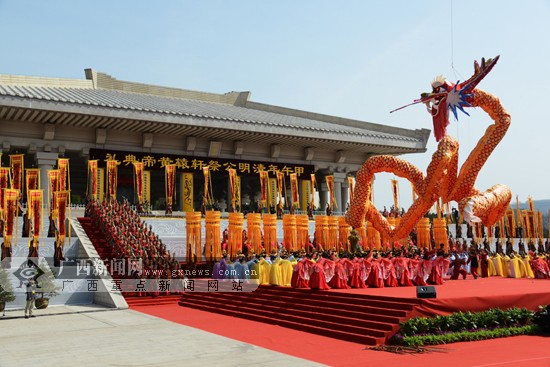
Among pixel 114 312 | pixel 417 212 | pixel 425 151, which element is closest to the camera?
pixel 114 312

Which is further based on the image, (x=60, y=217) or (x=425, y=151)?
(x=425, y=151)

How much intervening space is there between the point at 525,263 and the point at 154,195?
20.4 m

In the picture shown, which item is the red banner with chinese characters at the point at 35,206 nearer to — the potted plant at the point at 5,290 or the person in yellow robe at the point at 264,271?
the potted plant at the point at 5,290

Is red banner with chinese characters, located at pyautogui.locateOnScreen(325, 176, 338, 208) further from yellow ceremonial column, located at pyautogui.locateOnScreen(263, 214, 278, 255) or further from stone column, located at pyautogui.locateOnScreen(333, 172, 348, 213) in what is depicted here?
yellow ceremonial column, located at pyautogui.locateOnScreen(263, 214, 278, 255)

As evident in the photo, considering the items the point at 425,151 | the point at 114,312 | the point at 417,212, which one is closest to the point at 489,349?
the point at 417,212

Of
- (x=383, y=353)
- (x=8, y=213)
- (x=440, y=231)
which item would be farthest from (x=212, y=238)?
(x=383, y=353)

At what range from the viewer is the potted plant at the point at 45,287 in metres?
12.7

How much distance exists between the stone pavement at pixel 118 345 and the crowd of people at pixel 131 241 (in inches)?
98.2

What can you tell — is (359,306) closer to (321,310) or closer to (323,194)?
(321,310)

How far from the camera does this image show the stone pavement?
715 centimetres

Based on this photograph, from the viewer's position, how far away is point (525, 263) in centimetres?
1537

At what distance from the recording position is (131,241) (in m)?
15.1

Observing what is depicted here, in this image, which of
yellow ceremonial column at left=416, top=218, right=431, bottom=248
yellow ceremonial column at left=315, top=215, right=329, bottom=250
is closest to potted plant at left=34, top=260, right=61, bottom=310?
yellow ceremonial column at left=315, top=215, right=329, bottom=250

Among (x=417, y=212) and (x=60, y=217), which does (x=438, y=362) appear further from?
(x=60, y=217)
